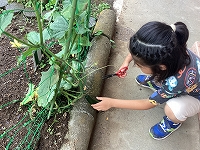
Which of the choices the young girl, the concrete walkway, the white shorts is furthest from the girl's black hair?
the concrete walkway

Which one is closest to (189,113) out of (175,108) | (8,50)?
(175,108)

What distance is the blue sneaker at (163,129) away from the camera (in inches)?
62.9

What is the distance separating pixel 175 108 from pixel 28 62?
967mm

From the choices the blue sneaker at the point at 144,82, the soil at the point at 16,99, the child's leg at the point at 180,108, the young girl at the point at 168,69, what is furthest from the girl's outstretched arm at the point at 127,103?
the blue sneaker at the point at 144,82

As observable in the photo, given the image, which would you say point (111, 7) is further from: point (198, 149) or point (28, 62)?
point (198, 149)

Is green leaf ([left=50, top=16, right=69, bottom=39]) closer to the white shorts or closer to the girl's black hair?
the girl's black hair

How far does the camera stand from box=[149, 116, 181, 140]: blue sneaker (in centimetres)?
160

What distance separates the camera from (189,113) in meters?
1.50

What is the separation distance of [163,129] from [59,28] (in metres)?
0.82

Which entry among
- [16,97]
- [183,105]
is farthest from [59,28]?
[183,105]

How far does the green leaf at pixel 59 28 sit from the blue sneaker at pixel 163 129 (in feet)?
2.51

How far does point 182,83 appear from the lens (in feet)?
4.39

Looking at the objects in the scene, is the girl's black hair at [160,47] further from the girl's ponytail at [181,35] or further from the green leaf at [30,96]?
the green leaf at [30,96]

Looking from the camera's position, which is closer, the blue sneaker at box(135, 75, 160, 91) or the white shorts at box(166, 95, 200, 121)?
the white shorts at box(166, 95, 200, 121)
